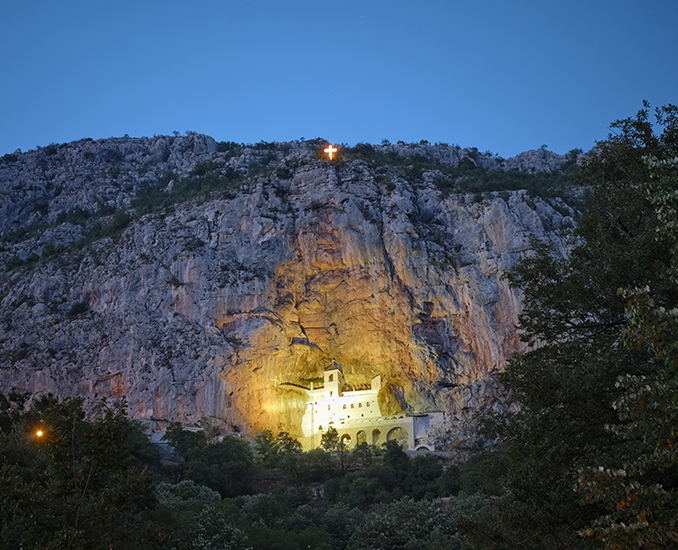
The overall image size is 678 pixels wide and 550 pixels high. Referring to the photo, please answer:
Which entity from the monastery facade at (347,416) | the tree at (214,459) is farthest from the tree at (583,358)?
the monastery facade at (347,416)

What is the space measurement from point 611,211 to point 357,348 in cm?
5071

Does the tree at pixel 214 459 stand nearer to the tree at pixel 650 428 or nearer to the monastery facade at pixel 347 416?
the monastery facade at pixel 347 416

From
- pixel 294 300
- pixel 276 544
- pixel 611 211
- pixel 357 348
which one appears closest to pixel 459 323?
pixel 357 348

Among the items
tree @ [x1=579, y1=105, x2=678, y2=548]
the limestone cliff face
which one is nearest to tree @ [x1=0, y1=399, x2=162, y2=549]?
tree @ [x1=579, y1=105, x2=678, y2=548]

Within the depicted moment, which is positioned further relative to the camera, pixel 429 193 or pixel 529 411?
pixel 429 193

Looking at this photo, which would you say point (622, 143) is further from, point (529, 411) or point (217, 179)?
point (217, 179)

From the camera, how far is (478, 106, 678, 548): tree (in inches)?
495

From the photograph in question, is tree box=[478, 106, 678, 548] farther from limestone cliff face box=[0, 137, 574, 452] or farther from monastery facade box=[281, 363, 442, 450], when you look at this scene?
monastery facade box=[281, 363, 442, 450]

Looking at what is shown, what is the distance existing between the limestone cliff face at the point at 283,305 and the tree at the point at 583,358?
41.5 metres

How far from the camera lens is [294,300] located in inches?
2537

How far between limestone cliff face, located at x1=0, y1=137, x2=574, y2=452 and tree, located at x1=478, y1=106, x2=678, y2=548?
136 ft

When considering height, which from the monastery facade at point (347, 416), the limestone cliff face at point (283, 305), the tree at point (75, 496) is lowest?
the tree at point (75, 496)

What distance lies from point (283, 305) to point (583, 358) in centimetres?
5011

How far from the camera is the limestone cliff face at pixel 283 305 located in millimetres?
58844
